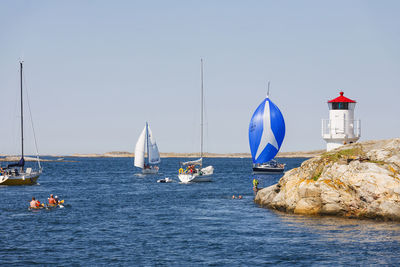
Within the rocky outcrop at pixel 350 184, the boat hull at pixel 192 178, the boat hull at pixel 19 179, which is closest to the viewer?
the rocky outcrop at pixel 350 184

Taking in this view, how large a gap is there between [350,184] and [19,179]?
4921cm

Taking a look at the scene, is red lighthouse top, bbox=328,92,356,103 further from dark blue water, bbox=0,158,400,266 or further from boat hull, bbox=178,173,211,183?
boat hull, bbox=178,173,211,183

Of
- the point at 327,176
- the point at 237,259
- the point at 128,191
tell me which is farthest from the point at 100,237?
the point at 128,191

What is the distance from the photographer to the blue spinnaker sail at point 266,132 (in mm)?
63438

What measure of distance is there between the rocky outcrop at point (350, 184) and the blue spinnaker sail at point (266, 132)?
1913cm

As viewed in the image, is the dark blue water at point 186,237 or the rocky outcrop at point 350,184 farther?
the rocky outcrop at point 350,184

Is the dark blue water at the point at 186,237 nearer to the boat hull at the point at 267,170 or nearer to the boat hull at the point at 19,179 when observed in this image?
the boat hull at the point at 19,179

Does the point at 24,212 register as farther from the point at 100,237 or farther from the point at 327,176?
the point at 327,176

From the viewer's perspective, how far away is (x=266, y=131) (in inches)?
2494

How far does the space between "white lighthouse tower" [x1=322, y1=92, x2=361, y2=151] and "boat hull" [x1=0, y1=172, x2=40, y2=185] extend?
4357 cm

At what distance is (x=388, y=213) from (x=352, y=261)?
459 inches

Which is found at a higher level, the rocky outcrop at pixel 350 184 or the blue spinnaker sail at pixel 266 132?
the blue spinnaker sail at pixel 266 132

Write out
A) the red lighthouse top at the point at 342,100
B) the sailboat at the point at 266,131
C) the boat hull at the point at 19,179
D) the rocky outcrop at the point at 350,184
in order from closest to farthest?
the rocky outcrop at the point at 350,184, the red lighthouse top at the point at 342,100, the sailboat at the point at 266,131, the boat hull at the point at 19,179

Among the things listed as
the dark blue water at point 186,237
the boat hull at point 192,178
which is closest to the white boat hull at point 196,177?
the boat hull at point 192,178
